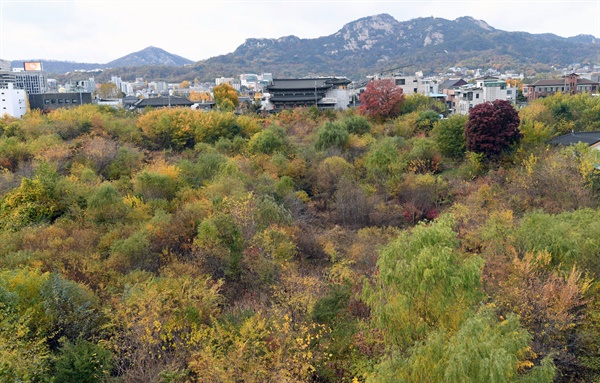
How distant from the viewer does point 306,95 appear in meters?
43.7

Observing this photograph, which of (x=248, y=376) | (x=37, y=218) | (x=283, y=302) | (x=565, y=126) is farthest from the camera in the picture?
(x=565, y=126)

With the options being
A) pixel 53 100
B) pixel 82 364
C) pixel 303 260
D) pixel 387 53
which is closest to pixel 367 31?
pixel 387 53

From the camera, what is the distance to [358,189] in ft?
75.0

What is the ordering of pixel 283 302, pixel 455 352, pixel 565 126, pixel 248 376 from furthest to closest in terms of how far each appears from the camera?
pixel 565 126
pixel 283 302
pixel 248 376
pixel 455 352

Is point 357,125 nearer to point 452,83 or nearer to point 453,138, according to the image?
point 453,138

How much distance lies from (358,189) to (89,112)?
21128 millimetres

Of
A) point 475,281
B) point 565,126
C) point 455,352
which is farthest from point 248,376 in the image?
point 565,126

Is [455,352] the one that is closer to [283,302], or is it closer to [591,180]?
[283,302]

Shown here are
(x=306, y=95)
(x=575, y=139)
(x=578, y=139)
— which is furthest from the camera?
(x=306, y=95)

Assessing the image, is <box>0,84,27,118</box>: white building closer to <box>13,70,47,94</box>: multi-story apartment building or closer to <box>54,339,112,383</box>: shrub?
<box>13,70,47,94</box>: multi-story apartment building

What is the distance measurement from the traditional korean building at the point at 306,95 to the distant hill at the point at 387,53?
7241 centimetres

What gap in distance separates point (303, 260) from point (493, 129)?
45.7 ft

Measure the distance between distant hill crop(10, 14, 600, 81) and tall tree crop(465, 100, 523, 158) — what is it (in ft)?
289

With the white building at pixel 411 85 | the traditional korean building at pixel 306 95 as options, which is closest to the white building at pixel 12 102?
the traditional korean building at pixel 306 95
